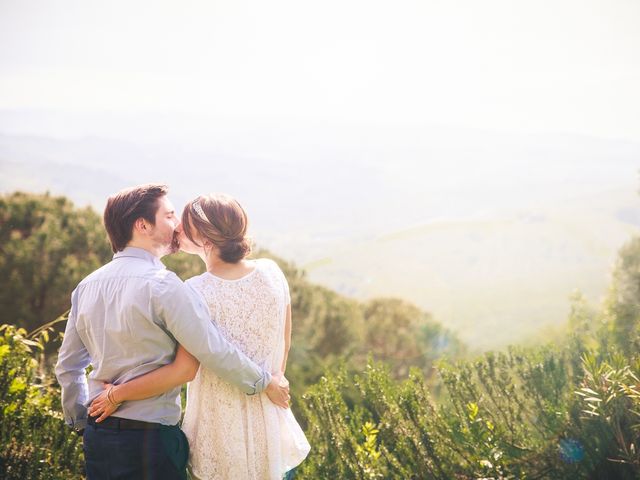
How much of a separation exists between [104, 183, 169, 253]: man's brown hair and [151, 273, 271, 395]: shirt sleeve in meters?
0.27

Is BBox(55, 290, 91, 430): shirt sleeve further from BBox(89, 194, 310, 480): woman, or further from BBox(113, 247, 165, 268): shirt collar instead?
BBox(89, 194, 310, 480): woman

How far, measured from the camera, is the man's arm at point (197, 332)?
1991 mm

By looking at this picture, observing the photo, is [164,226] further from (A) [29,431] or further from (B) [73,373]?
(A) [29,431]

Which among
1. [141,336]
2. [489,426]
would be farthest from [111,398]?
[489,426]

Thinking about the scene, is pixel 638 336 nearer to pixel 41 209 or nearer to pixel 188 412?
pixel 188 412

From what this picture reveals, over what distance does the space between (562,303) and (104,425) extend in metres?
146

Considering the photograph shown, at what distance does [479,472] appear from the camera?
2396 millimetres

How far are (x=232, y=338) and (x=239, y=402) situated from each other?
10.9 inches

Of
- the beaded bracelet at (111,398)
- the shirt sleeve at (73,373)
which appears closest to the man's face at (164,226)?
the shirt sleeve at (73,373)

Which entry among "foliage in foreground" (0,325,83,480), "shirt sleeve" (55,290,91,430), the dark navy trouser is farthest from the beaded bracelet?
"foliage in foreground" (0,325,83,480)

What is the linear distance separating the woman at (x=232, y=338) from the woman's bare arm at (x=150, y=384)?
181 mm

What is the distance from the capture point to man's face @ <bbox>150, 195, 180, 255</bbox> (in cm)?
216

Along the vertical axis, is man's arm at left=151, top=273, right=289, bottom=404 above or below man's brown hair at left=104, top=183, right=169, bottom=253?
below

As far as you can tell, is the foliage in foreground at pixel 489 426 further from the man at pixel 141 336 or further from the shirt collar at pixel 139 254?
the shirt collar at pixel 139 254
